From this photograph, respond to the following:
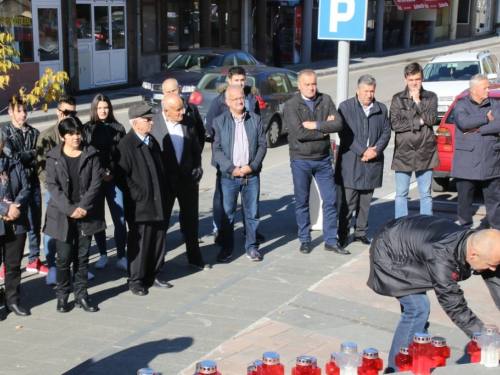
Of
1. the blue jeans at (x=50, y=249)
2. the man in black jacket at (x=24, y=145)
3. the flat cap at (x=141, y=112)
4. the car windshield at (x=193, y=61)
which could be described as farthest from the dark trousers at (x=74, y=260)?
the car windshield at (x=193, y=61)

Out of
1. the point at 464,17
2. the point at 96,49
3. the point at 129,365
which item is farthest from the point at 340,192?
the point at 464,17

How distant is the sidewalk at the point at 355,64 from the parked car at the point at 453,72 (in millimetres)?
8396

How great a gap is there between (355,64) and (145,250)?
29.4m

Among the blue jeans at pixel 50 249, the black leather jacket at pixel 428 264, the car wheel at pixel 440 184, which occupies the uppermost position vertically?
the black leather jacket at pixel 428 264

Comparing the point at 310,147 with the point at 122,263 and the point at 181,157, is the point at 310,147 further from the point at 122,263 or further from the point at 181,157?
the point at 122,263

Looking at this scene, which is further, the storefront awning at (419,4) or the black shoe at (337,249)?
the storefront awning at (419,4)

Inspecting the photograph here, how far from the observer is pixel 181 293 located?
7.61 metres

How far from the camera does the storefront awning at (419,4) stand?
45.1 m

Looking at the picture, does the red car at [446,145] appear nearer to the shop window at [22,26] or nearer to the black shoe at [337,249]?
the black shoe at [337,249]

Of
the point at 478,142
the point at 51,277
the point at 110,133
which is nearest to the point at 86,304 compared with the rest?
the point at 51,277

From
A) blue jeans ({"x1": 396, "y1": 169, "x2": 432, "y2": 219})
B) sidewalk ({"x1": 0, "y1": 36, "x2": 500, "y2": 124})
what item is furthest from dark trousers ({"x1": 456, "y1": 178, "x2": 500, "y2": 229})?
sidewalk ({"x1": 0, "y1": 36, "x2": 500, "y2": 124})

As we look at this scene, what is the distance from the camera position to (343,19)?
9.53 m

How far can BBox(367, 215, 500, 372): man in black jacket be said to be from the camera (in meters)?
4.47

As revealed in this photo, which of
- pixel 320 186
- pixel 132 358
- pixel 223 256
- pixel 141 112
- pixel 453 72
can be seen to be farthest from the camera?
pixel 453 72
